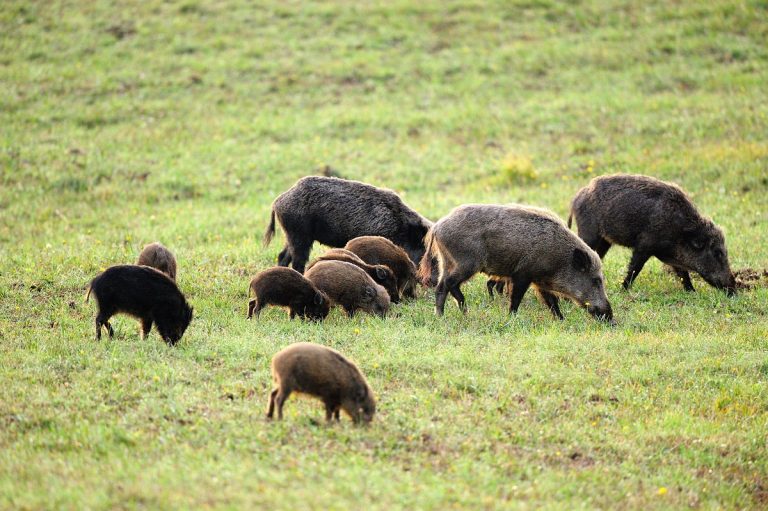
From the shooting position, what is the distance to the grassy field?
23.3ft

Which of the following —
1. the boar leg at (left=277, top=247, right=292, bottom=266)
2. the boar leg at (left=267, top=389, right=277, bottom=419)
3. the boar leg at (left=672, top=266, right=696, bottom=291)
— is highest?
the boar leg at (left=267, top=389, right=277, bottom=419)

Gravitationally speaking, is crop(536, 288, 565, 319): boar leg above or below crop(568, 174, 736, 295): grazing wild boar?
below

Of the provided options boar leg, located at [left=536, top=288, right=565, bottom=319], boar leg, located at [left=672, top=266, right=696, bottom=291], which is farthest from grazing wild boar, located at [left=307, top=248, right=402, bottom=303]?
boar leg, located at [left=672, top=266, right=696, bottom=291]

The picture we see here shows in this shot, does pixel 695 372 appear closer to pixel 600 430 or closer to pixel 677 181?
pixel 600 430

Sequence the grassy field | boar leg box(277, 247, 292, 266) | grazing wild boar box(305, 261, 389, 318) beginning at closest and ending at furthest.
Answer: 1. the grassy field
2. grazing wild boar box(305, 261, 389, 318)
3. boar leg box(277, 247, 292, 266)

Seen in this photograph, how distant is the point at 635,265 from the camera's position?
12.6 metres

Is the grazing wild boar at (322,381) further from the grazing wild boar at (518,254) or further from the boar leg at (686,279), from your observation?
the boar leg at (686,279)

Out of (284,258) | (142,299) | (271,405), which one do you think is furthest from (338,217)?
(271,405)

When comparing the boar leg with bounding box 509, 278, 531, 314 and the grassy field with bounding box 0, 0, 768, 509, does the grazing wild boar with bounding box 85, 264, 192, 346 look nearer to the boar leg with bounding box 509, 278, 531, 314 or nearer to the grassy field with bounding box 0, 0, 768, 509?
the grassy field with bounding box 0, 0, 768, 509

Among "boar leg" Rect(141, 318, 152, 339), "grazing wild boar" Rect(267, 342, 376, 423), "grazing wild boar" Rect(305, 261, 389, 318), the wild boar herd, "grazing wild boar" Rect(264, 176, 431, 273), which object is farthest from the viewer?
"grazing wild boar" Rect(264, 176, 431, 273)

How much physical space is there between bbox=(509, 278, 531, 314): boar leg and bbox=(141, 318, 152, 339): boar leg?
168 inches

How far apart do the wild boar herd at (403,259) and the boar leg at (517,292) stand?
0.01 meters

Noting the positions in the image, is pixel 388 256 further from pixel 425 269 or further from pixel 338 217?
pixel 338 217

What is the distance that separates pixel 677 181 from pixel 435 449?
11.9m
